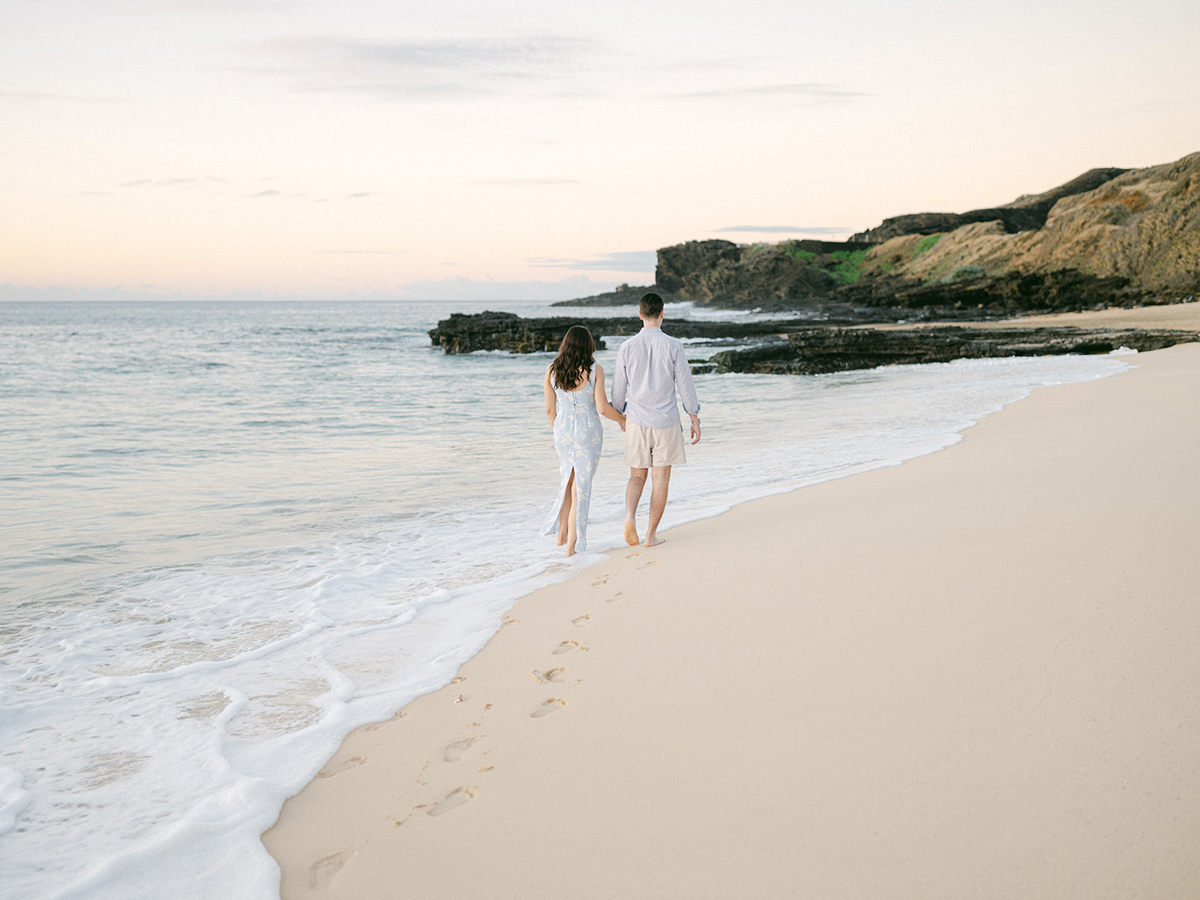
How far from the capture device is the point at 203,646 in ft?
14.5

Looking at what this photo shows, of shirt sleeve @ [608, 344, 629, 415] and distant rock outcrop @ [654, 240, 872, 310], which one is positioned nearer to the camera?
shirt sleeve @ [608, 344, 629, 415]

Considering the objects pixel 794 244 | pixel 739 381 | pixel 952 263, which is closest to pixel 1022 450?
pixel 739 381

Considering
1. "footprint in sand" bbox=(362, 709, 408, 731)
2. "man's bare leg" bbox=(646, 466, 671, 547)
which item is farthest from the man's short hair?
"footprint in sand" bbox=(362, 709, 408, 731)

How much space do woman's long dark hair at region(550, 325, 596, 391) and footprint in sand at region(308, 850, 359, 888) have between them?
12.6 ft

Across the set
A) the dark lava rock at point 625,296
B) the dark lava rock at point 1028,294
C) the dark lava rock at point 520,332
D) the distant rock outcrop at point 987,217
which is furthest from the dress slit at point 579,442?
the dark lava rock at point 625,296

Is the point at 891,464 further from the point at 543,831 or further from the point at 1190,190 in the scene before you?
the point at 1190,190

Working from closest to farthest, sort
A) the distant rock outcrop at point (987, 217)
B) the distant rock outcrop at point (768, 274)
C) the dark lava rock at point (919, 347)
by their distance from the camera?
the dark lava rock at point (919, 347)
the distant rock outcrop at point (768, 274)
the distant rock outcrop at point (987, 217)

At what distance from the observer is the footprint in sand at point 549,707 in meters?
3.15

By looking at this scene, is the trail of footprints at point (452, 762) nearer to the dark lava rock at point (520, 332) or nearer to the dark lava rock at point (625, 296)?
the dark lava rock at point (520, 332)

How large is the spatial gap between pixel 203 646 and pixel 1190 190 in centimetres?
5838

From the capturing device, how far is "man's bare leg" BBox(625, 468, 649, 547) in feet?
19.2

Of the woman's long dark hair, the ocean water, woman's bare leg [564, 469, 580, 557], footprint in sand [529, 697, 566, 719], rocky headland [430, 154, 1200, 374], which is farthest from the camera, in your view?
rocky headland [430, 154, 1200, 374]

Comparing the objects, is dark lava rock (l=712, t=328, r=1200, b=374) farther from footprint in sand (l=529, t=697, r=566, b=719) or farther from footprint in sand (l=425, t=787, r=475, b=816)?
footprint in sand (l=425, t=787, r=475, b=816)

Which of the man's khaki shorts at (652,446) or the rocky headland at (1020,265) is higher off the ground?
the rocky headland at (1020,265)
